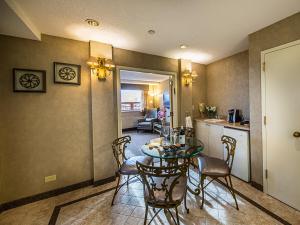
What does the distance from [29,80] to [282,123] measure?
3624 mm

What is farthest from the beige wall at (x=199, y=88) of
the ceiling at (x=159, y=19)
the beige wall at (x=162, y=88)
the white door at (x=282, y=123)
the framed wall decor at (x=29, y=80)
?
the framed wall decor at (x=29, y=80)

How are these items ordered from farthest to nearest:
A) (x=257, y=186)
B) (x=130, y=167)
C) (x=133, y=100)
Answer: (x=133, y=100)
(x=257, y=186)
(x=130, y=167)

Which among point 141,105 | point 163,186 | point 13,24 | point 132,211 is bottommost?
point 132,211

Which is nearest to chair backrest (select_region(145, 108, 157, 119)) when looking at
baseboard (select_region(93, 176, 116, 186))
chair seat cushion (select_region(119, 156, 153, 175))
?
baseboard (select_region(93, 176, 116, 186))

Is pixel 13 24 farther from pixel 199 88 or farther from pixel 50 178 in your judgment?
pixel 199 88

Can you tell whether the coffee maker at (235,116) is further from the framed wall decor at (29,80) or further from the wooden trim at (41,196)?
the framed wall decor at (29,80)

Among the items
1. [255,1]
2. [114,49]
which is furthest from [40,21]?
[255,1]

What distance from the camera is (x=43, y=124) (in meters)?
2.25

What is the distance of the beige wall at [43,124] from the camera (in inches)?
80.1

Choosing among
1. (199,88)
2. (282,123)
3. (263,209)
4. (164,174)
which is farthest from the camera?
(199,88)

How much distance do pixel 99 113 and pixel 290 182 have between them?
2.97 meters

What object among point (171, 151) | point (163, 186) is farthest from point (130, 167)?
point (163, 186)

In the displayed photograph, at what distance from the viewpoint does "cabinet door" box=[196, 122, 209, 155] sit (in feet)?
11.3

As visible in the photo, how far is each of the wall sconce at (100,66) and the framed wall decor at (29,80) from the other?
0.72 metres
